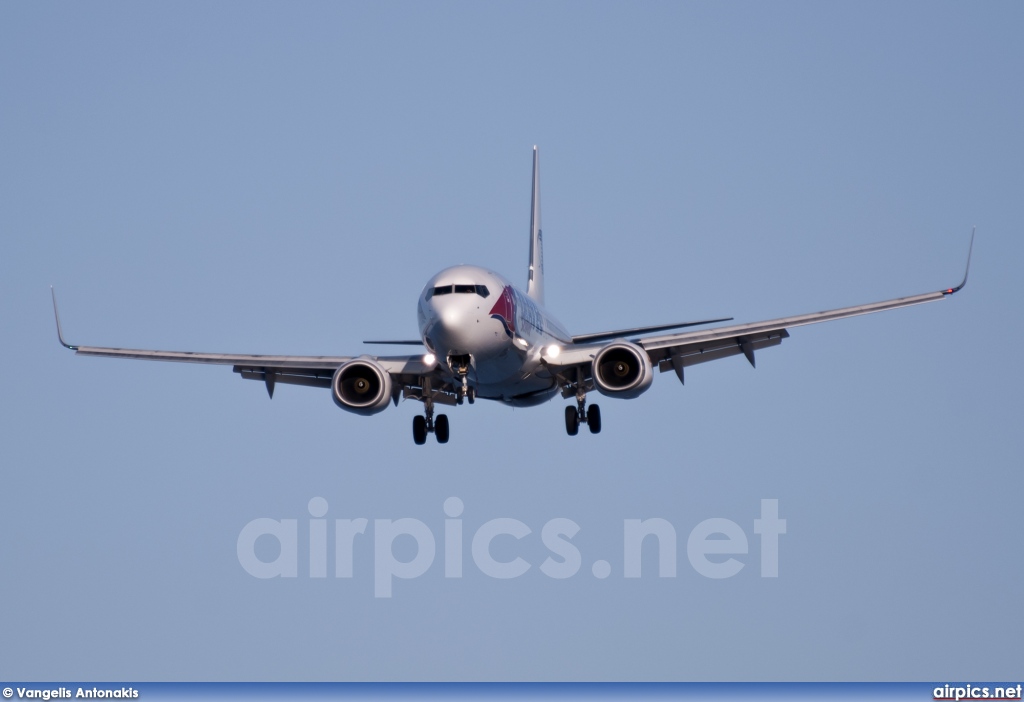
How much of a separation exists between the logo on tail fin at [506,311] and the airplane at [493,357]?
2 centimetres

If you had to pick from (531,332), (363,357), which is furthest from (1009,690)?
(363,357)

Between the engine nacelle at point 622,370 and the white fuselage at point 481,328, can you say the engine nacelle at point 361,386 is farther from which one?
the engine nacelle at point 622,370

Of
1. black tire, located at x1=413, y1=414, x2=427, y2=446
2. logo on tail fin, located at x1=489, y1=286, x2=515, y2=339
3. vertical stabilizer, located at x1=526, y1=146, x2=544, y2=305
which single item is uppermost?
vertical stabilizer, located at x1=526, y1=146, x2=544, y2=305

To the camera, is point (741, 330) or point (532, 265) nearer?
point (741, 330)

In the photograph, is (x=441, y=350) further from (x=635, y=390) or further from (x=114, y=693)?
(x=114, y=693)

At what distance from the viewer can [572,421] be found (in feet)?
149

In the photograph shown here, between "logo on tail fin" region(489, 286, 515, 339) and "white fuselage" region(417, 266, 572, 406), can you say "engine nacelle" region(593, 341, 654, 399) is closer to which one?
"white fuselage" region(417, 266, 572, 406)

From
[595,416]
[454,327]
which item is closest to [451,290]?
[454,327]

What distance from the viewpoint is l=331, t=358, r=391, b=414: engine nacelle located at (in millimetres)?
41406

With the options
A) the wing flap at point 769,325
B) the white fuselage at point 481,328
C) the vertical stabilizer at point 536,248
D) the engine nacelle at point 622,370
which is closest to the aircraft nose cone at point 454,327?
the white fuselage at point 481,328

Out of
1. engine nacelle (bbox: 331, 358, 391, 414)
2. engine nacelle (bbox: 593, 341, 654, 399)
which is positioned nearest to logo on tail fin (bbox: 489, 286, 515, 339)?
engine nacelle (bbox: 593, 341, 654, 399)

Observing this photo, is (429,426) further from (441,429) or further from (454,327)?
(454,327)

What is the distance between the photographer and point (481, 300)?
39656 millimetres

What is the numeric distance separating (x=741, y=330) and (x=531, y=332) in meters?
5.52
